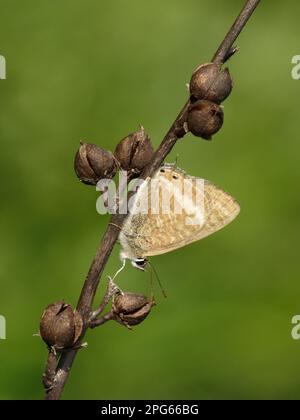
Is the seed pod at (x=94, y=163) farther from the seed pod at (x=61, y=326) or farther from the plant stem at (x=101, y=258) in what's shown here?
the seed pod at (x=61, y=326)

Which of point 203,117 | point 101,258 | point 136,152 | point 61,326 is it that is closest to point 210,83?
point 203,117

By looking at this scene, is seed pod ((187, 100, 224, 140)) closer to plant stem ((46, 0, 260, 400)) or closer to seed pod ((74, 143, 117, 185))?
plant stem ((46, 0, 260, 400))

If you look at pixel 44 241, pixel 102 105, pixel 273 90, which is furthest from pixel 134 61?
pixel 44 241

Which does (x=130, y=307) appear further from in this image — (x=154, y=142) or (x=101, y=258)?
(x=154, y=142)

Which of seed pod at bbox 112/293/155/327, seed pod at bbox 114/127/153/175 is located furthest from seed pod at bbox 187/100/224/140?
seed pod at bbox 112/293/155/327

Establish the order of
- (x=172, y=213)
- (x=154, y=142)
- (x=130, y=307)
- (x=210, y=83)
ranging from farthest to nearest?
(x=154, y=142) < (x=172, y=213) < (x=130, y=307) < (x=210, y=83)

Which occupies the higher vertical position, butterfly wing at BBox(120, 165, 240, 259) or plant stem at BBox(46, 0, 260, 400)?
butterfly wing at BBox(120, 165, 240, 259)
